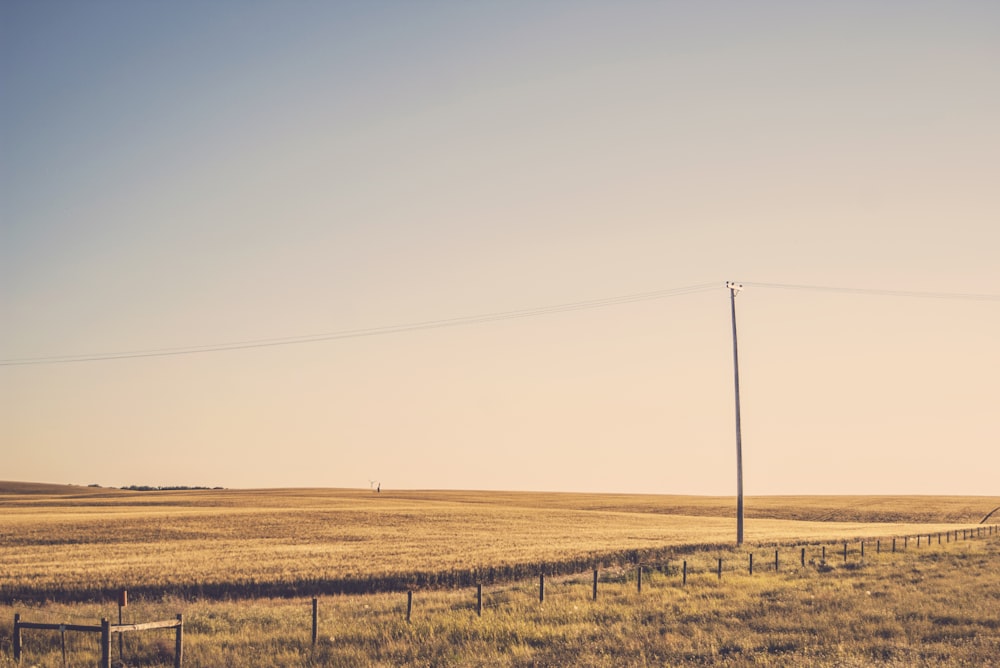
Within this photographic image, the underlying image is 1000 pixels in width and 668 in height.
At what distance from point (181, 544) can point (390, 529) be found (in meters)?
15.4

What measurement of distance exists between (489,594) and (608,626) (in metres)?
8.12

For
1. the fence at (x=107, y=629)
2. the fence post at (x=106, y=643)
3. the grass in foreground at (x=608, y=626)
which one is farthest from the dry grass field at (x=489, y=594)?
the fence post at (x=106, y=643)

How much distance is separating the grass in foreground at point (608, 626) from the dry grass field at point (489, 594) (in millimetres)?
77

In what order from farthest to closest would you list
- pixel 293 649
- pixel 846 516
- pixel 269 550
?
pixel 846 516
pixel 269 550
pixel 293 649

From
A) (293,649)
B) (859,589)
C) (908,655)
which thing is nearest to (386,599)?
(293,649)

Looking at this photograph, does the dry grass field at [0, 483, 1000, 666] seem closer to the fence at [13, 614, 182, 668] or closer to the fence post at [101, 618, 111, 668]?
the fence at [13, 614, 182, 668]

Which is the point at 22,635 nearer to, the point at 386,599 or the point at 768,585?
the point at 386,599

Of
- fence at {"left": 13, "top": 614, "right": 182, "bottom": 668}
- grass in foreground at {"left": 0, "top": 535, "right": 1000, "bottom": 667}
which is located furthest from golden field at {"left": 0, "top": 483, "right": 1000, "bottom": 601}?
fence at {"left": 13, "top": 614, "right": 182, "bottom": 668}

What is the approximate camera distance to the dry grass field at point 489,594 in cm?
1827

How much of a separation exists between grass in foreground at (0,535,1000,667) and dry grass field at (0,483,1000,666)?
0.25 feet

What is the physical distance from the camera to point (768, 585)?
95.0ft

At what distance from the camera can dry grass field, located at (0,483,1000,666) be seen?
18266 mm

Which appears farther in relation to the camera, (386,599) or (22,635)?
(386,599)

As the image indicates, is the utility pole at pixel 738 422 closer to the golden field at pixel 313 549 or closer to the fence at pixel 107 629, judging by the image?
the golden field at pixel 313 549
